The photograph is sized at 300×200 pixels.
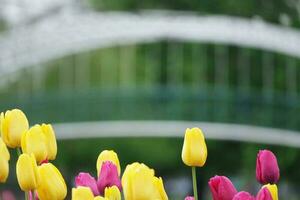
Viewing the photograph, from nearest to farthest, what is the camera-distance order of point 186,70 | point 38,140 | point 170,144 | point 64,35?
point 38,140
point 64,35
point 170,144
point 186,70

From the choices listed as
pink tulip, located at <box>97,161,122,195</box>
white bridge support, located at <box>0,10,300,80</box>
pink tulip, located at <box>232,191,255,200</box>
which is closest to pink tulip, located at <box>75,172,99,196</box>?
pink tulip, located at <box>97,161,122,195</box>

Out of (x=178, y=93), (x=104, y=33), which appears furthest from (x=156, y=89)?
(x=104, y=33)

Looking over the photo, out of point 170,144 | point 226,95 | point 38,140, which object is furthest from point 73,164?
point 38,140

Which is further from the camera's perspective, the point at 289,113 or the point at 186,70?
the point at 186,70

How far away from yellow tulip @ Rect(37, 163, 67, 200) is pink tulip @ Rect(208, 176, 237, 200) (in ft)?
0.83

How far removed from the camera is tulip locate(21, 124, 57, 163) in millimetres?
2031

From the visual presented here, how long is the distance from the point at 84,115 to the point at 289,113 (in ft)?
14.1

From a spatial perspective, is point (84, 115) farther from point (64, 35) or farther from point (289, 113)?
point (289, 113)

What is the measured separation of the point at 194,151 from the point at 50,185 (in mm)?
307

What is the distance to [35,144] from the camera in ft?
6.66

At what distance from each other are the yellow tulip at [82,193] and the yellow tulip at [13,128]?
12.0 inches

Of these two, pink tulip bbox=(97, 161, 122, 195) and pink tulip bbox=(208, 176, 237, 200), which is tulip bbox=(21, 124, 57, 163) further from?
pink tulip bbox=(208, 176, 237, 200)

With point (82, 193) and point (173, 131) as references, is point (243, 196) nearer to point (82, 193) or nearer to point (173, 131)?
point (82, 193)

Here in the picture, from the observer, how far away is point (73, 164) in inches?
1072
